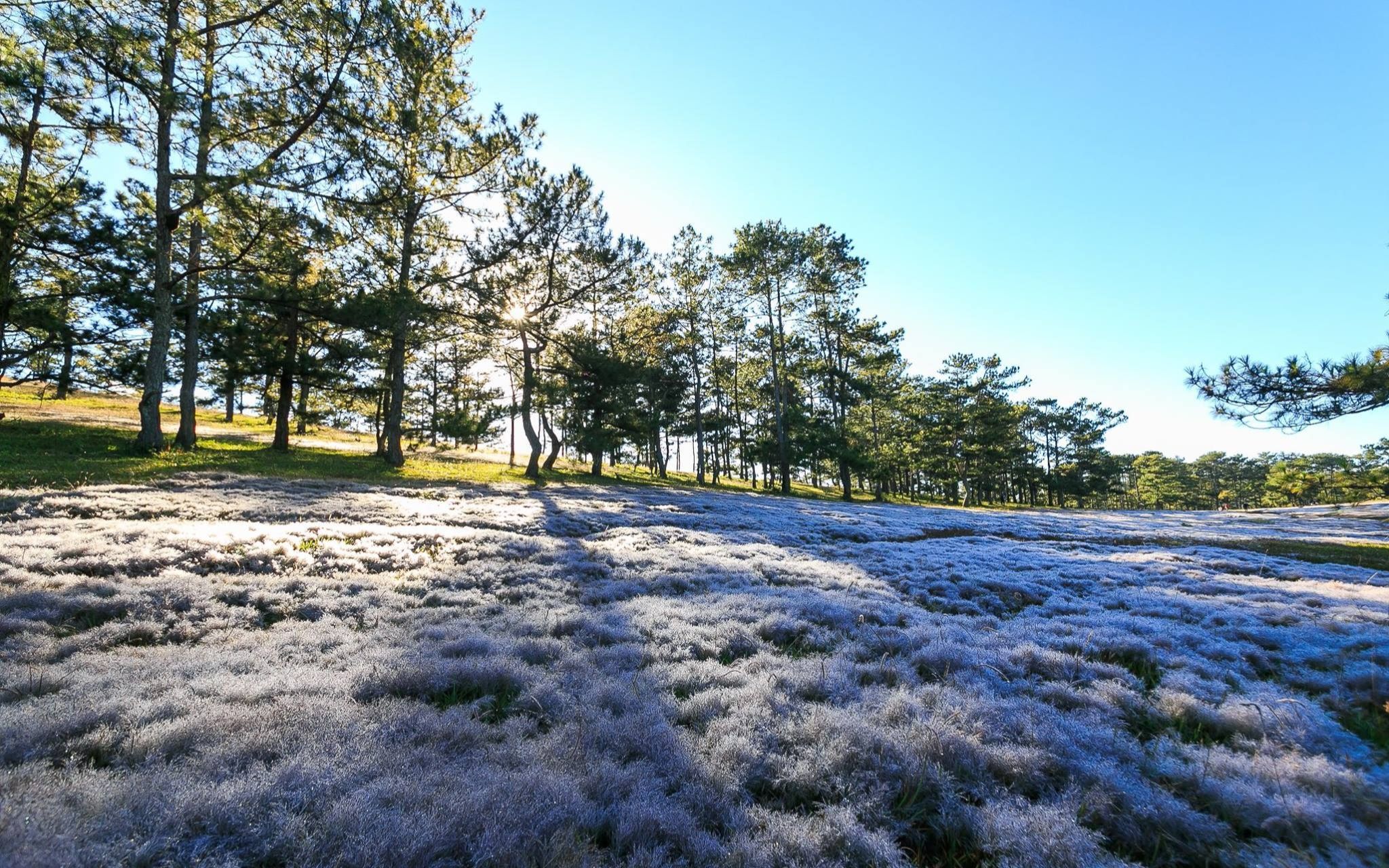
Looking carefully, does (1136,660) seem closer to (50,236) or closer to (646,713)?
(646,713)

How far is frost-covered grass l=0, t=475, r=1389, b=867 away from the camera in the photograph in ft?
8.13

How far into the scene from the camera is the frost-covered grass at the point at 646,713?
8.13ft

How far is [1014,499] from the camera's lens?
89.1 metres

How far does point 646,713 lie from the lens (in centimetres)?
383

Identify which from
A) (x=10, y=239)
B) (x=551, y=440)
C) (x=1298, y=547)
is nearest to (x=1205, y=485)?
(x=1298, y=547)

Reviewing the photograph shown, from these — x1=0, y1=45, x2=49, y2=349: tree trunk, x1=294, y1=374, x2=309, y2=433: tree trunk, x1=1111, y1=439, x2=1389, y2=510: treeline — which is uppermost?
x1=0, y1=45, x2=49, y2=349: tree trunk

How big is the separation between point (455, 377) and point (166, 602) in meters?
39.5

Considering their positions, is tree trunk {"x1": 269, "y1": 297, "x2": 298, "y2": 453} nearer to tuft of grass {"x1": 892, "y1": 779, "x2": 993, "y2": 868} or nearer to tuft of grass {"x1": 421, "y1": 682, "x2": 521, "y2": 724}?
tuft of grass {"x1": 421, "y1": 682, "x2": 521, "y2": 724}

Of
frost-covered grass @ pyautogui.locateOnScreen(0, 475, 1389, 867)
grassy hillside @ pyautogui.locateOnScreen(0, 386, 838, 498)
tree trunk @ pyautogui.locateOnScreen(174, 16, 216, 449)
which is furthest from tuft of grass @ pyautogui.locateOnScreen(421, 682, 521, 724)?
tree trunk @ pyautogui.locateOnScreen(174, 16, 216, 449)

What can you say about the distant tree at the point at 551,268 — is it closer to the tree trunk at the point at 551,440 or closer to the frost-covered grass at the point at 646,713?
the tree trunk at the point at 551,440

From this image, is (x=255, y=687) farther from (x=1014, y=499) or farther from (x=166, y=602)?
(x=1014, y=499)

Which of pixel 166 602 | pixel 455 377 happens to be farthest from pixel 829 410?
pixel 166 602

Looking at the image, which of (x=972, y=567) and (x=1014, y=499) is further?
(x=1014, y=499)

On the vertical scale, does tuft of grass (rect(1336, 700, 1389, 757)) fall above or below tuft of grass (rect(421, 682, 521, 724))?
below
